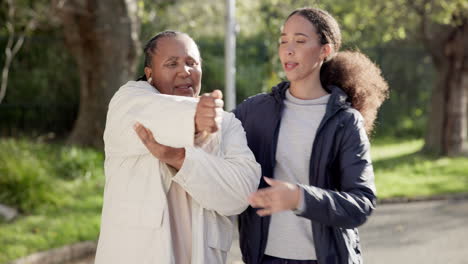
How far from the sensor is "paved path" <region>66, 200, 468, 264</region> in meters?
7.11

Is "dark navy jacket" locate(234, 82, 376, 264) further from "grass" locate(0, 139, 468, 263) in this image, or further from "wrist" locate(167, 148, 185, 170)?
"grass" locate(0, 139, 468, 263)

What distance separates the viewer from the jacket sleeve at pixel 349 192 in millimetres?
2572

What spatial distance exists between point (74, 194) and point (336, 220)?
6830 mm

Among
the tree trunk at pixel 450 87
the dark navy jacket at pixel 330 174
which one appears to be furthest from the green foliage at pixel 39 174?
the tree trunk at pixel 450 87

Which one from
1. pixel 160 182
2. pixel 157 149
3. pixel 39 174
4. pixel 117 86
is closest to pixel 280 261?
pixel 160 182

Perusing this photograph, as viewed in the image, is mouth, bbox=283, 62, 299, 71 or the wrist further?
mouth, bbox=283, 62, 299, 71

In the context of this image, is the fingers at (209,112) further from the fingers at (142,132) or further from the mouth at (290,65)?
the mouth at (290,65)

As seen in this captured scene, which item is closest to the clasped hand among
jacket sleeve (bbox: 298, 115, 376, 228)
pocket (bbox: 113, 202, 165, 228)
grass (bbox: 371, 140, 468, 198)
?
pocket (bbox: 113, 202, 165, 228)

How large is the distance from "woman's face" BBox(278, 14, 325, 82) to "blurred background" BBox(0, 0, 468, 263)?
427 centimetres

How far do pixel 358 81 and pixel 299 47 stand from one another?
358mm

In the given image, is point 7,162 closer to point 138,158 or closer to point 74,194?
point 74,194

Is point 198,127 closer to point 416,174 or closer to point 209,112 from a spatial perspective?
point 209,112

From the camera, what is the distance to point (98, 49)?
11.2m

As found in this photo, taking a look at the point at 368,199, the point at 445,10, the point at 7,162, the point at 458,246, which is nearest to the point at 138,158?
the point at 368,199
